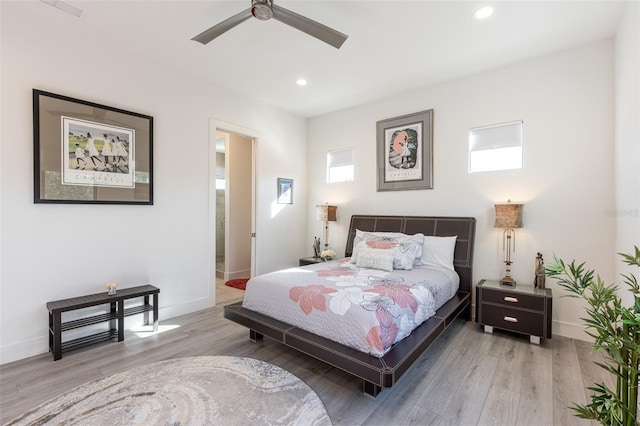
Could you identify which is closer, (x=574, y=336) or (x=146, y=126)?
(x=574, y=336)

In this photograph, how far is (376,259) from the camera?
334 centimetres

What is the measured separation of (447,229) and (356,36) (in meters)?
2.52

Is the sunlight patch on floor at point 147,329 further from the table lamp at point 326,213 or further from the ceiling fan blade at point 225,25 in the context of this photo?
the ceiling fan blade at point 225,25

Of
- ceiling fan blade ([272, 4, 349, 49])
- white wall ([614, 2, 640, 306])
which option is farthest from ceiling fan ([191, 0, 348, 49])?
white wall ([614, 2, 640, 306])

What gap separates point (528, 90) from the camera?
10.9ft

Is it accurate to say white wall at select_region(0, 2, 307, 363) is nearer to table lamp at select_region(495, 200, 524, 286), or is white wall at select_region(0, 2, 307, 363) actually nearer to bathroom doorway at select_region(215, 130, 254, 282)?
bathroom doorway at select_region(215, 130, 254, 282)

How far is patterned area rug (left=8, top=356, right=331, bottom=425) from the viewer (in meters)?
1.83

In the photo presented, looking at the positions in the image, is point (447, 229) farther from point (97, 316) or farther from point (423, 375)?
point (97, 316)

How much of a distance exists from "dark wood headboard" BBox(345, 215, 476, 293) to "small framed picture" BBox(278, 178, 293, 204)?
1404mm

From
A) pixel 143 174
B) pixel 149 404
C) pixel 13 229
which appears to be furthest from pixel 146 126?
pixel 149 404

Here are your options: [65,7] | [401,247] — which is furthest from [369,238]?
[65,7]

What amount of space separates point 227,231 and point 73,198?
2822 mm

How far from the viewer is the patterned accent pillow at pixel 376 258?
327 centimetres

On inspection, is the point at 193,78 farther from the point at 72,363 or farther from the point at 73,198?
the point at 72,363
